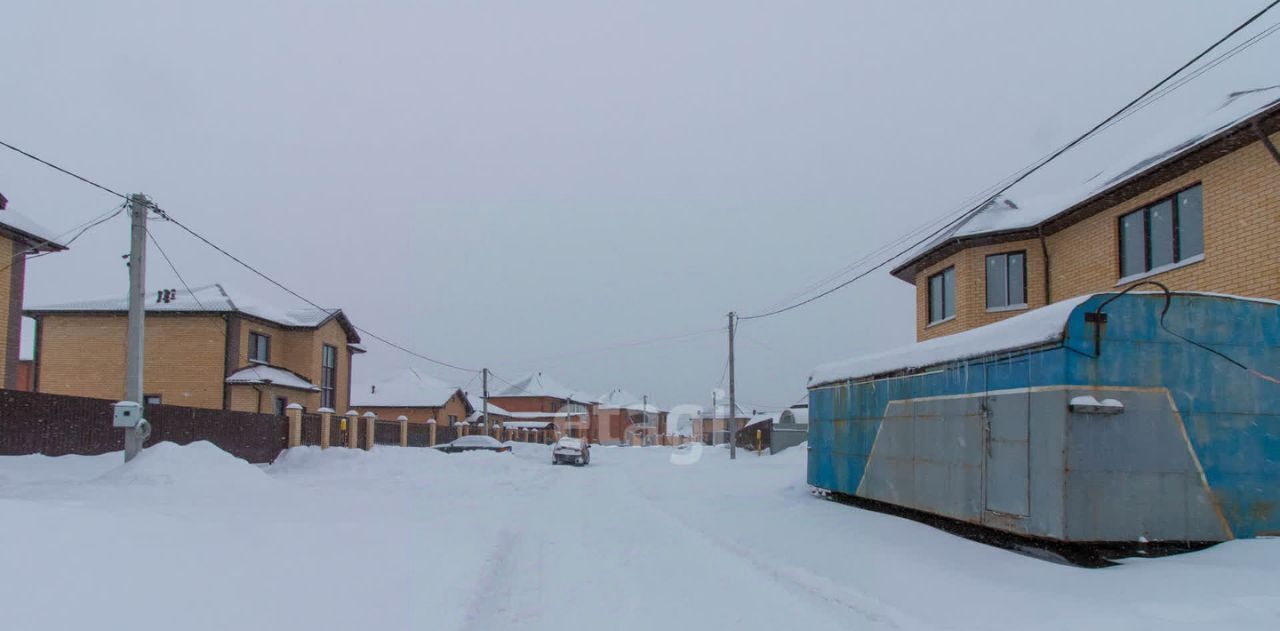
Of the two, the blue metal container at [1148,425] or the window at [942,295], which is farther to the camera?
the window at [942,295]

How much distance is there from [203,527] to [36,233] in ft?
53.7

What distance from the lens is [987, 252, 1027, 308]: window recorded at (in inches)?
680

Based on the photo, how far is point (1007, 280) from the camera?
57.4 ft

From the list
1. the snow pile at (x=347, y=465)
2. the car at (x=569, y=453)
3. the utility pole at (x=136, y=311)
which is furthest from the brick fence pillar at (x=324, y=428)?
the utility pole at (x=136, y=311)

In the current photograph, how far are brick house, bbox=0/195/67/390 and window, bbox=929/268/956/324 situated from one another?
69.5 ft

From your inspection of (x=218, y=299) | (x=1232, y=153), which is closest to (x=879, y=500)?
(x=1232, y=153)

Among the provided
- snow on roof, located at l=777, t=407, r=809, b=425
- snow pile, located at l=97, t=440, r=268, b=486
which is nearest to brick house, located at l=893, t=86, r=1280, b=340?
snow pile, located at l=97, t=440, r=268, b=486

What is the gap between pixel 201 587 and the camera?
5.32m

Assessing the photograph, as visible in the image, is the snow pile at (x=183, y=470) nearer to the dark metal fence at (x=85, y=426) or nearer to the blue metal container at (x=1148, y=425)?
the dark metal fence at (x=85, y=426)

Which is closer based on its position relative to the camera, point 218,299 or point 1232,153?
point 1232,153

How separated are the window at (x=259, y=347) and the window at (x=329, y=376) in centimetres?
275

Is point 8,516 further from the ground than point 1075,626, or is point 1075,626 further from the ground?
point 8,516

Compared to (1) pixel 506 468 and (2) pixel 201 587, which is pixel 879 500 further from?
(1) pixel 506 468

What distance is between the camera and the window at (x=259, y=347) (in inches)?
1218
